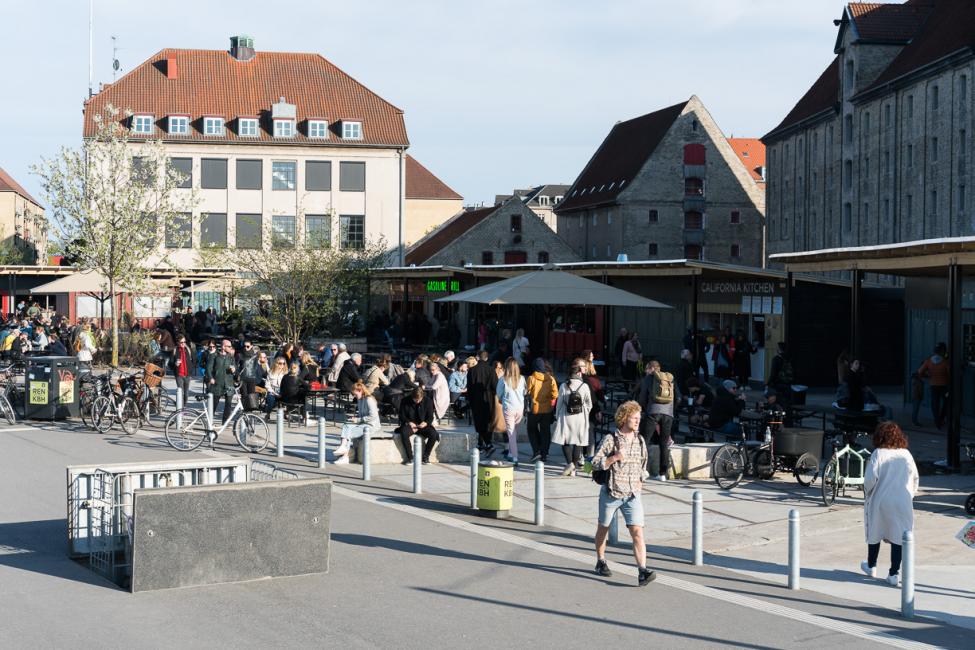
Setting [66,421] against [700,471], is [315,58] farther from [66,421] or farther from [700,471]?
[700,471]

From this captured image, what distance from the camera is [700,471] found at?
57.3 ft

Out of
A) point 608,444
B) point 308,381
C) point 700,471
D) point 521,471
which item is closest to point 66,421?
point 308,381

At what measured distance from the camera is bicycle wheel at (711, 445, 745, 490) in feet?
53.4

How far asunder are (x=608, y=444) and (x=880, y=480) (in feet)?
8.51

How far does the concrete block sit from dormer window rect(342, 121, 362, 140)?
5906cm

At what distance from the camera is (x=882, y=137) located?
186 feet

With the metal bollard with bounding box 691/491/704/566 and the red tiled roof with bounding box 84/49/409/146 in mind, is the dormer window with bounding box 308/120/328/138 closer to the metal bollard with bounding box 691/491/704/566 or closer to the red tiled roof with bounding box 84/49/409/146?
the red tiled roof with bounding box 84/49/409/146

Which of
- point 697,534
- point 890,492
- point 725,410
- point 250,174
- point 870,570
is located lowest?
point 870,570

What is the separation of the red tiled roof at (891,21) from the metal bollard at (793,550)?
52297mm

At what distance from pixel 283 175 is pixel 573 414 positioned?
5267cm

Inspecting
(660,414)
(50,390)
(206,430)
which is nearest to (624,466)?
(660,414)

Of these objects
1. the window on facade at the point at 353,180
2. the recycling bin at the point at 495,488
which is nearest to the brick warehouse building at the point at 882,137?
the window on facade at the point at 353,180

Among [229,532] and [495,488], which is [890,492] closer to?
[495,488]

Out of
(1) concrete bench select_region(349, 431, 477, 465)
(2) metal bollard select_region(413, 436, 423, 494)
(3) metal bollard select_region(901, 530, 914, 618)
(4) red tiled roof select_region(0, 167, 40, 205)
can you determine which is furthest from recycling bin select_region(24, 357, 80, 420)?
(4) red tiled roof select_region(0, 167, 40, 205)
